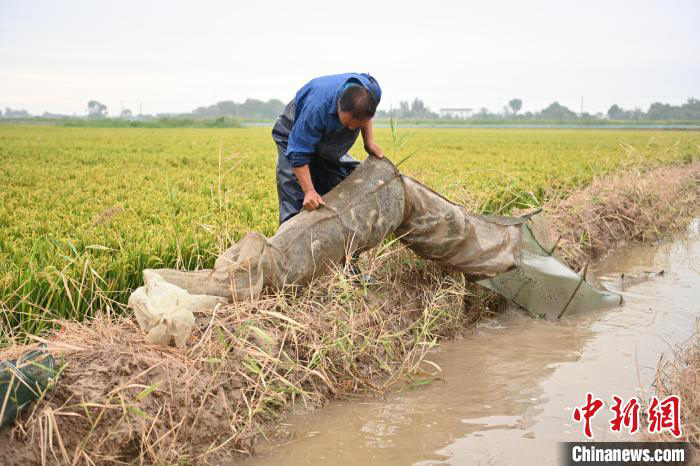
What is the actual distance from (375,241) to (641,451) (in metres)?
1.74

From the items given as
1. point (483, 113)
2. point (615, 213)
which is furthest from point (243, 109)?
point (615, 213)

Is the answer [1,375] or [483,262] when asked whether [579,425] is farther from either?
[1,375]

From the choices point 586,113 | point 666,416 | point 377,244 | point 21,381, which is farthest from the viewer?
point 586,113

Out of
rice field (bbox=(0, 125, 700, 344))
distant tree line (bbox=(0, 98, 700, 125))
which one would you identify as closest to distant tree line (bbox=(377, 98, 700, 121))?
distant tree line (bbox=(0, 98, 700, 125))

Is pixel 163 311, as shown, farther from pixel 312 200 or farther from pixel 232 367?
pixel 312 200

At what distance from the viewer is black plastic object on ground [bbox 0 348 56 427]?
2.27 m

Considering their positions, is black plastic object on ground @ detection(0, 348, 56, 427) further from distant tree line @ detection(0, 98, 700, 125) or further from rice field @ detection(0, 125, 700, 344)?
distant tree line @ detection(0, 98, 700, 125)

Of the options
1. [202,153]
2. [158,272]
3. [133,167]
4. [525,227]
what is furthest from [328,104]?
[202,153]

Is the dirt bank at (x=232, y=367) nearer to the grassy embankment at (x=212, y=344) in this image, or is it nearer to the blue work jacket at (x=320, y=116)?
the grassy embankment at (x=212, y=344)

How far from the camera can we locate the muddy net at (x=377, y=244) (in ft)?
10.3

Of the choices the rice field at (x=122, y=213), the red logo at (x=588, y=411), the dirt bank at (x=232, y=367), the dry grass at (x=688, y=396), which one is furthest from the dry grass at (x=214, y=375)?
the dry grass at (x=688, y=396)

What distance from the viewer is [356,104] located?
319cm

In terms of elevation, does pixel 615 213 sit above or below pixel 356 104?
below

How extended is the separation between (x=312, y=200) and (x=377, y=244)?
486mm
